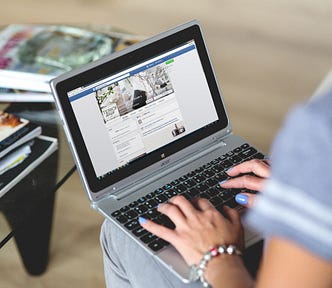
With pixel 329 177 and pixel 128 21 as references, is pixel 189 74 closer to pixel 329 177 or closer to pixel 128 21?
pixel 329 177

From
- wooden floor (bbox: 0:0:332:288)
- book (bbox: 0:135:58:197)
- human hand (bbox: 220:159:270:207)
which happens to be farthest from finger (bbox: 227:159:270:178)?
wooden floor (bbox: 0:0:332:288)

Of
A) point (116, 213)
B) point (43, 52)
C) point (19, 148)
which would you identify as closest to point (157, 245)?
point (116, 213)

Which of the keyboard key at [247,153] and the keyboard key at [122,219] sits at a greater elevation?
the keyboard key at [122,219]

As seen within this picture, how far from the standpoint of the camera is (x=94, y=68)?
1266 millimetres

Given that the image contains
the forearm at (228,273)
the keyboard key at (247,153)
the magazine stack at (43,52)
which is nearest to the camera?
the forearm at (228,273)

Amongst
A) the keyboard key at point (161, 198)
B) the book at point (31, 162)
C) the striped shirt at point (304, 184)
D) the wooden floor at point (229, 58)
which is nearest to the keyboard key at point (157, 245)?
the keyboard key at point (161, 198)

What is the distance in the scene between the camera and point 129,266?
122 centimetres

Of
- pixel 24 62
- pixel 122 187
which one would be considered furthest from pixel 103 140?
pixel 24 62

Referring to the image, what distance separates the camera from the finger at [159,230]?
113 cm

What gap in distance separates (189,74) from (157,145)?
0.52 ft

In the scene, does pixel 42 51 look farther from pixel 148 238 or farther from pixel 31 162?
pixel 148 238

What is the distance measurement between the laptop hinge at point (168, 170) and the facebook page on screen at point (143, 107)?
1.9 inches

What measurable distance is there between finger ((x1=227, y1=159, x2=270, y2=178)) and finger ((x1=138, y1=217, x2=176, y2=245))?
211mm

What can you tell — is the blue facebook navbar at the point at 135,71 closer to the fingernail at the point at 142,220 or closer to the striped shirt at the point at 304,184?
the fingernail at the point at 142,220
